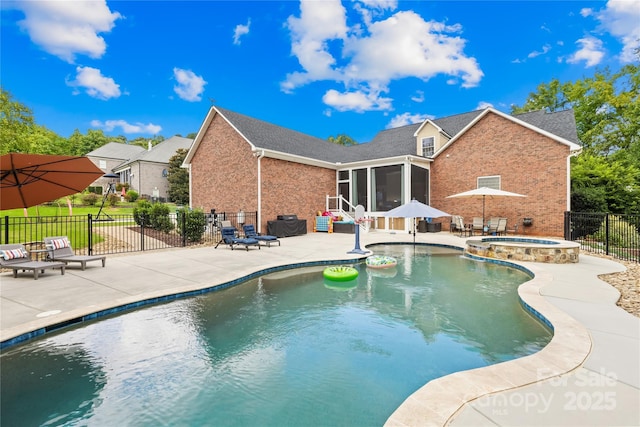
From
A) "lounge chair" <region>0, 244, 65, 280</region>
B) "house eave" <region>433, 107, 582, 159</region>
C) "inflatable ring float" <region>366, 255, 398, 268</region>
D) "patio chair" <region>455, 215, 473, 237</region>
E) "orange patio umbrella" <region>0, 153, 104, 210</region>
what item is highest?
"house eave" <region>433, 107, 582, 159</region>

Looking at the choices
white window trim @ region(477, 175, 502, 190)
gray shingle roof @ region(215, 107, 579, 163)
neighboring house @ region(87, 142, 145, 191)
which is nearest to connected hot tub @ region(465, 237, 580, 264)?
white window trim @ region(477, 175, 502, 190)

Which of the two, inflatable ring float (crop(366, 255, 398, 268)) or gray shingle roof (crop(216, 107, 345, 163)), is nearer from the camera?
inflatable ring float (crop(366, 255, 398, 268))

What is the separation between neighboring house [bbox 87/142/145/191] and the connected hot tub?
42752mm

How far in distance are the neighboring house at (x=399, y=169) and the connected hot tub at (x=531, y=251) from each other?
5952 millimetres

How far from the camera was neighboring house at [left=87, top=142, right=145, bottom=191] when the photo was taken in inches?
1564

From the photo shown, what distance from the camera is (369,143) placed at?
23.2 m

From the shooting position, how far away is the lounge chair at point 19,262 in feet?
22.6

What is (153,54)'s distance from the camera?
1074 inches

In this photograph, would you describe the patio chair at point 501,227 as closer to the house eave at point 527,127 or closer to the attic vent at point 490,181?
the attic vent at point 490,181

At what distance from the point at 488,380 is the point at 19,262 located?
994cm

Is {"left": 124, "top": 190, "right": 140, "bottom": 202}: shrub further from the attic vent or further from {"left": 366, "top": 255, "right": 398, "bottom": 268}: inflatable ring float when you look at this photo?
the attic vent

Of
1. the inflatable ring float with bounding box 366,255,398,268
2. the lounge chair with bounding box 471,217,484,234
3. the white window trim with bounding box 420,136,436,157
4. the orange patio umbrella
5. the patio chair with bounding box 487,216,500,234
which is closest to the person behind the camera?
the orange patio umbrella

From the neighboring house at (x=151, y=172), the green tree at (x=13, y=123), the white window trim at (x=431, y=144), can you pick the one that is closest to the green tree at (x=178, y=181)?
the neighboring house at (x=151, y=172)

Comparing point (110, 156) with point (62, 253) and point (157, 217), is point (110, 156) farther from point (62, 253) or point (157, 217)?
point (62, 253)
